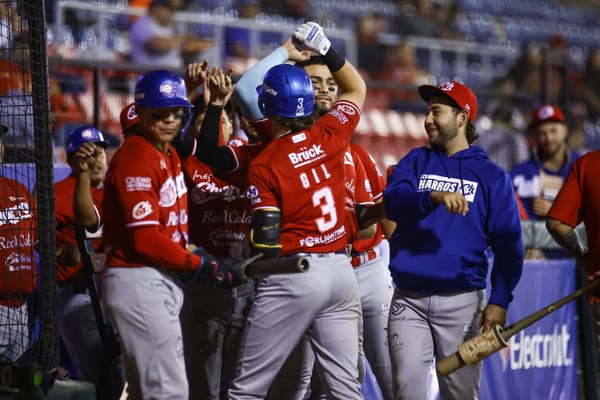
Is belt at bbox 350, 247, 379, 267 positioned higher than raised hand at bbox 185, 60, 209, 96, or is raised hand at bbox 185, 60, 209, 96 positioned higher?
raised hand at bbox 185, 60, 209, 96

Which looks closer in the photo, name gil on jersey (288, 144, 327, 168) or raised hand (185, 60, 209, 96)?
name gil on jersey (288, 144, 327, 168)

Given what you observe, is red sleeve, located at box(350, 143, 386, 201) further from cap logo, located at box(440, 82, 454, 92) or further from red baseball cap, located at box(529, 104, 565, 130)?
red baseball cap, located at box(529, 104, 565, 130)

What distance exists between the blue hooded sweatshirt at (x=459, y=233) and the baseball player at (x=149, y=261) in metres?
1.12

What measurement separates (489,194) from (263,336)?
149 cm

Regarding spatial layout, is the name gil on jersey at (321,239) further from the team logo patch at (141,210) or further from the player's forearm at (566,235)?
the player's forearm at (566,235)

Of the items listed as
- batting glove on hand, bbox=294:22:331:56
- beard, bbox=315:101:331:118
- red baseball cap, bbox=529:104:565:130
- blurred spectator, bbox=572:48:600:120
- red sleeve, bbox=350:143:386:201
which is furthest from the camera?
blurred spectator, bbox=572:48:600:120

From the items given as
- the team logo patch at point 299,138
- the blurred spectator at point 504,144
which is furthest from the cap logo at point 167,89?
the blurred spectator at point 504,144

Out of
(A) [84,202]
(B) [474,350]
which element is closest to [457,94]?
(B) [474,350]

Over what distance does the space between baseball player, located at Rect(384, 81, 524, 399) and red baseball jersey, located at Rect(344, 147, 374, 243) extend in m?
0.28

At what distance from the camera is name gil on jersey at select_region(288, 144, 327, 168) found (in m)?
4.91

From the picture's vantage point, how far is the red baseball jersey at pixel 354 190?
5594 millimetres

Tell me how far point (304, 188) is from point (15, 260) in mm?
2032

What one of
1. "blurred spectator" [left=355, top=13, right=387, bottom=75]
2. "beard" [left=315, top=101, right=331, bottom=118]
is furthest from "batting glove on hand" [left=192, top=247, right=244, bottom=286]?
"blurred spectator" [left=355, top=13, right=387, bottom=75]

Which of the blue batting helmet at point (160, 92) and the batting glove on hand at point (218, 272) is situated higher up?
the blue batting helmet at point (160, 92)
